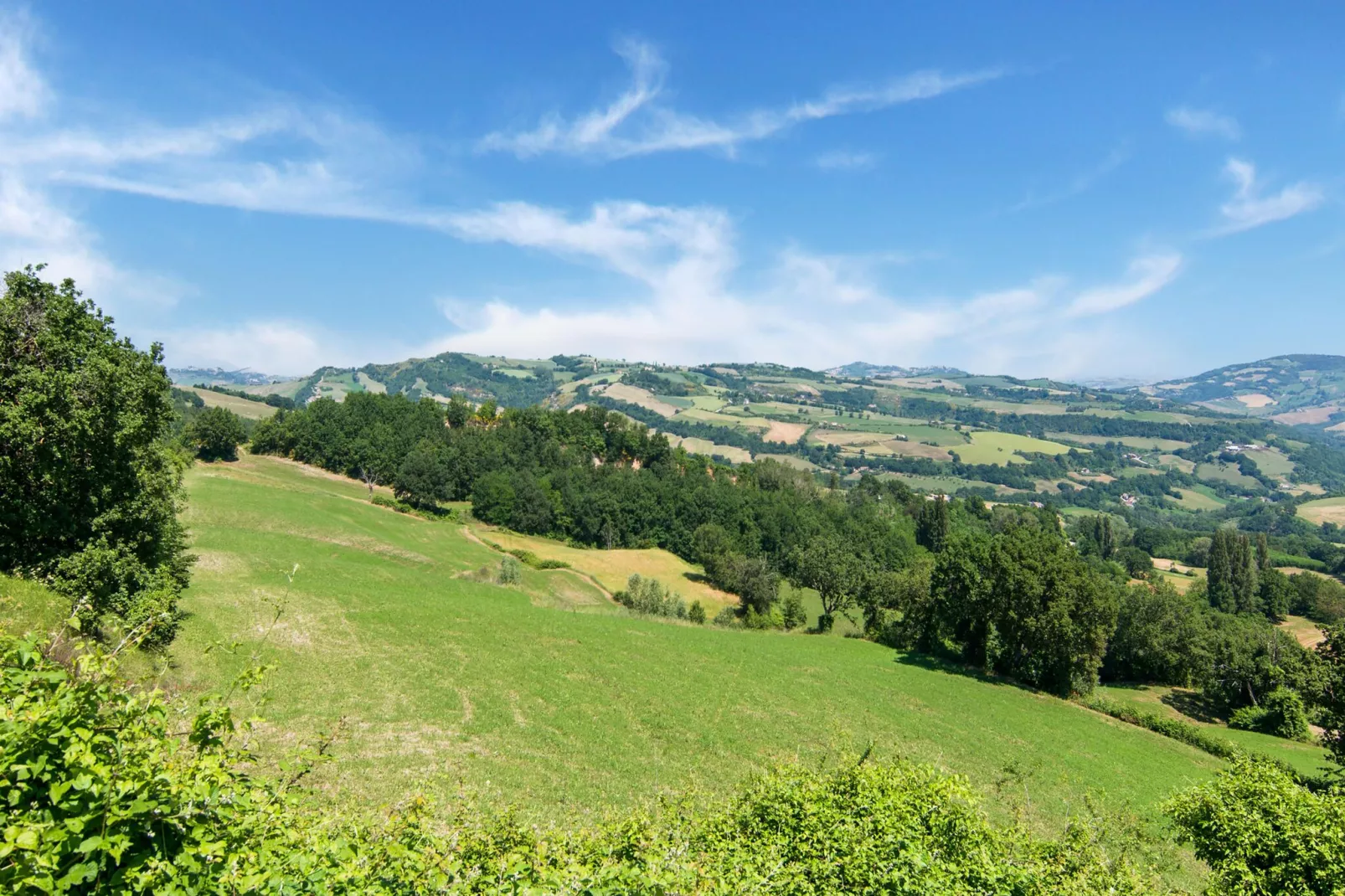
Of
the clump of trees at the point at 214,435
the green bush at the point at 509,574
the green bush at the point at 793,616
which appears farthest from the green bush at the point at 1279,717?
the clump of trees at the point at 214,435

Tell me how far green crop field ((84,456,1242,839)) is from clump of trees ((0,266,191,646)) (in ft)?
13.1

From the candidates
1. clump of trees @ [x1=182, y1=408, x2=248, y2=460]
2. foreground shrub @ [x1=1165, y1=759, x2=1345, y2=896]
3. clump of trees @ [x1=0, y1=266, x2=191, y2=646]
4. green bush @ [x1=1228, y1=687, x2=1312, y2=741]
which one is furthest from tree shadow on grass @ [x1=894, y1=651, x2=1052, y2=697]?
clump of trees @ [x1=182, y1=408, x2=248, y2=460]

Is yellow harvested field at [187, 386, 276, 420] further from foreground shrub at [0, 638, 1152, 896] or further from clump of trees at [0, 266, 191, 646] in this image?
foreground shrub at [0, 638, 1152, 896]

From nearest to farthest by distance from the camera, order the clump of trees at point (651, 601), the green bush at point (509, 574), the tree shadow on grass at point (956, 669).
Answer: the tree shadow on grass at point (956, 669)
the green bush at point (509, 574)
the clump of trees at point (651, 601)

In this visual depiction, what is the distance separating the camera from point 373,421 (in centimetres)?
11938

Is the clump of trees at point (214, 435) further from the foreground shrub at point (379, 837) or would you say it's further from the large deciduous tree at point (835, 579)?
the foreground shrub at point (379, 837)

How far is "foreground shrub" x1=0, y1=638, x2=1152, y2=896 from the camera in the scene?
16.5 ft

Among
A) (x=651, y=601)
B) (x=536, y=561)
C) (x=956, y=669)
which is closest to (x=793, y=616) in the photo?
Result: (x=651, y=601)

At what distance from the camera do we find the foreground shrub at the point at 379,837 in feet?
16.5

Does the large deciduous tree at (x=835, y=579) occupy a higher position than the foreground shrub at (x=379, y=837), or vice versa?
the foreground shrub at (x=379, y=837)

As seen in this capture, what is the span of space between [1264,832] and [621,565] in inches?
2872

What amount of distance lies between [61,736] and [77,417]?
22.1 m

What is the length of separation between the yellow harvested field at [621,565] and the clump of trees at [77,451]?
172 ft

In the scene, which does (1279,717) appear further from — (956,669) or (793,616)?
(793,616)
